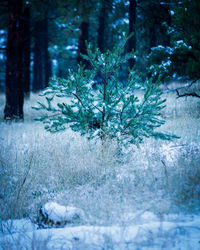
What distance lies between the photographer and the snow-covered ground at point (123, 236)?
2.17m

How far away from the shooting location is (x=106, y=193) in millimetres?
3051

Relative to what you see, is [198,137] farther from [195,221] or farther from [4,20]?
[4,20]

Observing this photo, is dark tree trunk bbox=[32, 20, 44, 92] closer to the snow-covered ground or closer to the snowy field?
the snowy field

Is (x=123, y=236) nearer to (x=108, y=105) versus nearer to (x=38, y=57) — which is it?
(x=108, y=105)

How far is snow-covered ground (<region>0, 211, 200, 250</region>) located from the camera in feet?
7.12

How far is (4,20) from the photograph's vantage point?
15094mm

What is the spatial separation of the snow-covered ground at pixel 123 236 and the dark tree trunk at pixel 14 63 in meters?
6.74

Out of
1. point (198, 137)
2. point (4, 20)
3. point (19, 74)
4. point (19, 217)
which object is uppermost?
point (4, 20)

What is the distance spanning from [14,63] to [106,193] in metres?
7.41

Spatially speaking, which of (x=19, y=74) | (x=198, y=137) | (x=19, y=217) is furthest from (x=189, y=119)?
(x=19, y=74)

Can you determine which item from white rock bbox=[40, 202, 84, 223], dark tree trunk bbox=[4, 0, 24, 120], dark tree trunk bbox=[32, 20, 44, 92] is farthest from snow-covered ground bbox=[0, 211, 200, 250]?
dark tree trunk bbox=[32, 20, 44, 92]

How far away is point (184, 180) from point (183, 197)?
30 cm

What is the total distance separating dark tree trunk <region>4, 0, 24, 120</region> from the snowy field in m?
4.46

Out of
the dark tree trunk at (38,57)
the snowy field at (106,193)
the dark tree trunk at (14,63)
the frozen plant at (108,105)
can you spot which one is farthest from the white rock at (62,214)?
the dark tree trunk at (38,57)
